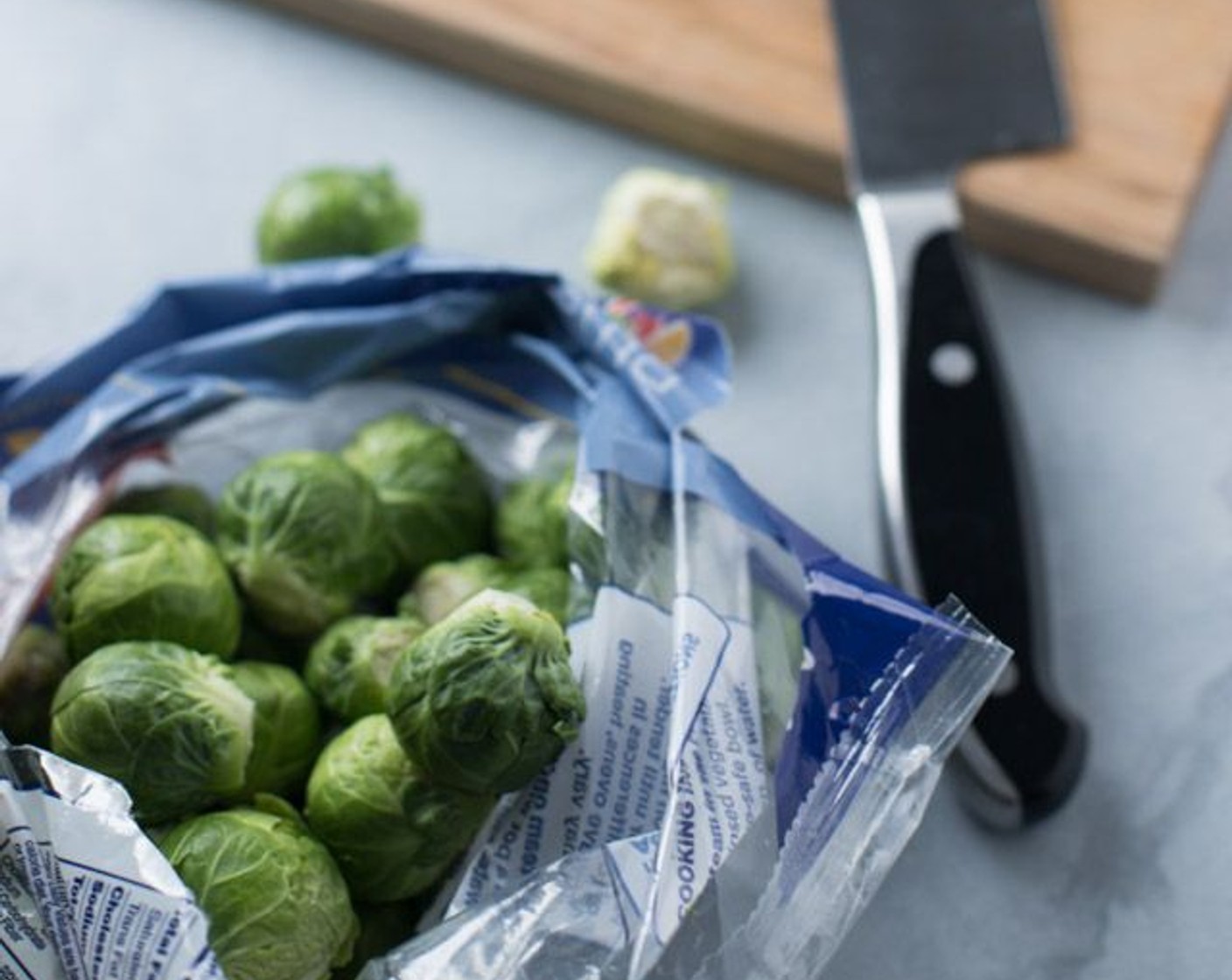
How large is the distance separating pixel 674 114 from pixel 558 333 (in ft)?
1.12

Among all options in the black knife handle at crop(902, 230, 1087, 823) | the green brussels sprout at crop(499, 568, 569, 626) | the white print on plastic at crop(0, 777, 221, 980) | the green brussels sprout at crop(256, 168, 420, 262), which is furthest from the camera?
the green brussels sprout at crop(256, 168, 420, 262)

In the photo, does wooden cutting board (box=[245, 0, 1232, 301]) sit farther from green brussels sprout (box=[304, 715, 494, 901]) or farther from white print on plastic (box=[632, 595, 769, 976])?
green brussels sprout (box=[304, 715, 494, 901])

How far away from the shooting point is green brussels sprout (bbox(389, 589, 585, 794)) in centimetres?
98

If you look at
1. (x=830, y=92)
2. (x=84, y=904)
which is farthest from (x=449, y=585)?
(x=830, y=92)

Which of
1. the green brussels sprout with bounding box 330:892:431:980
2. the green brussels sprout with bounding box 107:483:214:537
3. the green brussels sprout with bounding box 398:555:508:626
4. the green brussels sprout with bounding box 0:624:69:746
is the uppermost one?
the green brussels sprout with bounding box 107:483:214:537

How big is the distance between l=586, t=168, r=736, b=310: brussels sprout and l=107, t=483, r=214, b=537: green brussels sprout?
0.40 metres

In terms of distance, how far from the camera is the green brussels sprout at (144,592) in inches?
42.4

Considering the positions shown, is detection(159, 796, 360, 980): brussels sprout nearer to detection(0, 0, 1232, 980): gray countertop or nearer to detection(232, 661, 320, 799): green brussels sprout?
detection(232, 661, 320, 799): green brussels sprout

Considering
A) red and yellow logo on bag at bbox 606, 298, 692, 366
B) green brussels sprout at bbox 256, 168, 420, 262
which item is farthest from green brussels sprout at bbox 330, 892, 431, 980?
green brussels sprout at bbox 256, 168, 420, 262

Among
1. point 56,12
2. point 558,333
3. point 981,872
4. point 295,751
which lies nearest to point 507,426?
point 558,333

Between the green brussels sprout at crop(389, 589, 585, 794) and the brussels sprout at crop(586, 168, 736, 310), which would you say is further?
the brussels sprout at crop(586, 168, 736, 310)

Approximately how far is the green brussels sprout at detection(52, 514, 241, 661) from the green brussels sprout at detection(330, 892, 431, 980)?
0.57 ft

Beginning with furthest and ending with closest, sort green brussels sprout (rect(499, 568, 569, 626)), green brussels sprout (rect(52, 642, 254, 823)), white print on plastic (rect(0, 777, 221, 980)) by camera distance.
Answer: green brussels sprout (rect(499, 568, 569, 626))
green brussels sprout (rect(52, 642, 254, 823))
white print on plastic (rect(0, 777, 221, 980))

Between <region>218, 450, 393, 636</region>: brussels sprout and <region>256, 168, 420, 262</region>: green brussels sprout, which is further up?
<region>256, 168, 420, 262</region>: green brussels sprout
